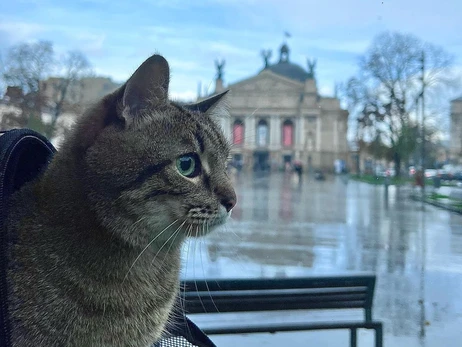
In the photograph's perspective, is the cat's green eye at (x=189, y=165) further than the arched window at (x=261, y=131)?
No

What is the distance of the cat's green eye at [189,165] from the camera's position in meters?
1.35

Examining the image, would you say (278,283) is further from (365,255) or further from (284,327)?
(365,255)

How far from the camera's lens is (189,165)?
1.37 meters

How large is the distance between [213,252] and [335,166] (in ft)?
66.1

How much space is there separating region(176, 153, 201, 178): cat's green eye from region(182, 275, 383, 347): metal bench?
111 cm

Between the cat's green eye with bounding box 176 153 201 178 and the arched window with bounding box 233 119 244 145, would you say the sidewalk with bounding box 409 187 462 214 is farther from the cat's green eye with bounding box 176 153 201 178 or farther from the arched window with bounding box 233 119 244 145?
the cat's green eye with bounding box 176 153 201 178

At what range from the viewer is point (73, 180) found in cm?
131

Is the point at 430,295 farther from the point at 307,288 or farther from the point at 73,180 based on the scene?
the point at 73,180

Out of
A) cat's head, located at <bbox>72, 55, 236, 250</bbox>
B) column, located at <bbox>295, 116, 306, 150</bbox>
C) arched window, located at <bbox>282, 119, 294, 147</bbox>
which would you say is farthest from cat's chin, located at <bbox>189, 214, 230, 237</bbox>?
column, located at <bbox>295, 116, 306, 150</bbox>

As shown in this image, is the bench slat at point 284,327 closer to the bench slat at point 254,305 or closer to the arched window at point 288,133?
the bench slat at point 254,305

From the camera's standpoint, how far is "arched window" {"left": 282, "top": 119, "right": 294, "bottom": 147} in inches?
918

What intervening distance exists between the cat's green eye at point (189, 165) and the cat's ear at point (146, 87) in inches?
6.4

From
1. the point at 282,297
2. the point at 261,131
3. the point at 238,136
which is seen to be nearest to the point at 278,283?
the point at 282,297

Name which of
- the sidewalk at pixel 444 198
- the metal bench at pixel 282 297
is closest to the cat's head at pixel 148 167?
the metal bench at pixel 282 297
